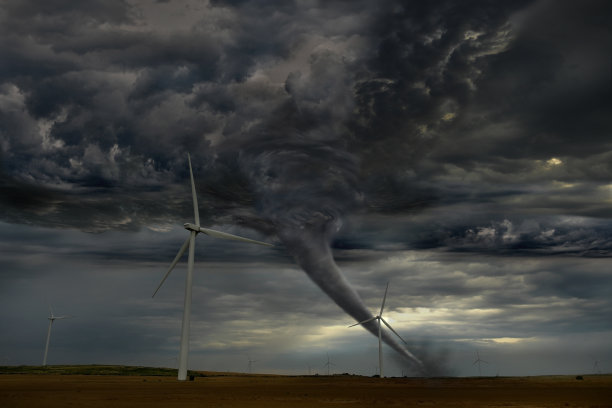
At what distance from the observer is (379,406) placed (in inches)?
2399

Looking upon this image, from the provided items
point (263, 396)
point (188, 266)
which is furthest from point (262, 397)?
point (188, 266)

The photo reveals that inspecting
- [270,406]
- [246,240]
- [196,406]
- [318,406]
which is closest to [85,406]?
[196,406]

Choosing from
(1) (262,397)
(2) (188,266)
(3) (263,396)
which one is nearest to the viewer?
(1) (262,397)

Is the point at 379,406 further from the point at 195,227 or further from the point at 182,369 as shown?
the point at 195,227

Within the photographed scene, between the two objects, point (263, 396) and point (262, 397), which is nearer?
point (262, 397)

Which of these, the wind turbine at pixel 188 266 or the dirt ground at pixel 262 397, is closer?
the dirt ground at pixel 262 397

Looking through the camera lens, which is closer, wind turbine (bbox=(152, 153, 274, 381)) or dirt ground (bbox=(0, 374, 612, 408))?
dirt ground (bbox=(0, 374, 612, 408))

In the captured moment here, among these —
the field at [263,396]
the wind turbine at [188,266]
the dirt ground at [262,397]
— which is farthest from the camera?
the wind turbine at [188,266]

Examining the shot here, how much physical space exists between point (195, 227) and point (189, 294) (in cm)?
1865

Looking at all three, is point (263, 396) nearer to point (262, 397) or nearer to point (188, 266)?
point (262, 397)

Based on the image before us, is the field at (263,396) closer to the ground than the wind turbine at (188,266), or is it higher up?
closer to the ground

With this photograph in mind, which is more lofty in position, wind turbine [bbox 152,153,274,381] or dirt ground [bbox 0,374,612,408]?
wind turbine [bbox 152,153,274,381]

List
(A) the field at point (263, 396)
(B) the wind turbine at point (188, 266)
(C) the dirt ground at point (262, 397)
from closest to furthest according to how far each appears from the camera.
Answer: (C) the dirt ground at point (262, 397) → (A) the field at point (263, 396) → (B) the wind turbine at point (188, 266)

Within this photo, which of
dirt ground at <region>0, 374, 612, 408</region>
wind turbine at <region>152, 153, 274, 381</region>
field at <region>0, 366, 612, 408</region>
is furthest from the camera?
→ wind turbine at <region>152, 153, 274, 381</region>
